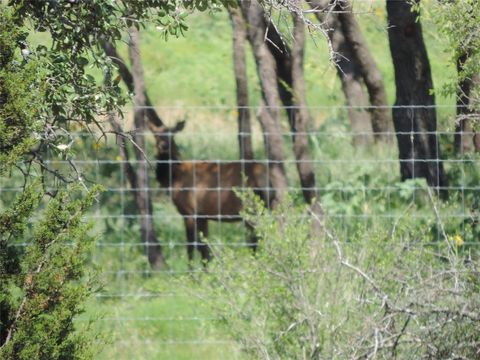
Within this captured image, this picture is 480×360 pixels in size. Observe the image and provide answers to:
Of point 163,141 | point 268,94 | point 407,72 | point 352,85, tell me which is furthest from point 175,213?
point 407,72

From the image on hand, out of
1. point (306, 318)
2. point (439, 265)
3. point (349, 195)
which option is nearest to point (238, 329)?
point (306, 318)

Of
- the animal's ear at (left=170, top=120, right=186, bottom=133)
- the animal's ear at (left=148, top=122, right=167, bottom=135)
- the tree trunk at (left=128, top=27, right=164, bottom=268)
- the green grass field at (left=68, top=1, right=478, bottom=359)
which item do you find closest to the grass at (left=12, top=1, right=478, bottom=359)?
the green grass field at (left=68, top=1, right=478, bottom=359)

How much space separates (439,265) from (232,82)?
12.4 m

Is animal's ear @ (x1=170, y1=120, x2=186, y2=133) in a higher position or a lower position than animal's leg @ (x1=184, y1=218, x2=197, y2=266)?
higher

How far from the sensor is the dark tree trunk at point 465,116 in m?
6.23

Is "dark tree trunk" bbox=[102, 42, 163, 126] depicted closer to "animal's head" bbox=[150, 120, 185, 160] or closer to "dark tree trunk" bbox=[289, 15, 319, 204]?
"animal's head" bbox=[150, 120, 185, 160]

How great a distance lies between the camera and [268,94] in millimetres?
9719

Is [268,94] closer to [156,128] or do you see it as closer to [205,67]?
[156,128]

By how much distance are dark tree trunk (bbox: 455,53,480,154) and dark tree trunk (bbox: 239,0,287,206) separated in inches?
67.3

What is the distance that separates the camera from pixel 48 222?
16.4 ft

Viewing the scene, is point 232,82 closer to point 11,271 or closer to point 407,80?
point 407,80

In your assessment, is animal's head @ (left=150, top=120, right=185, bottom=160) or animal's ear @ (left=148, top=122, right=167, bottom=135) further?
animal's ear @ (left=148, top=122, right=167, bottom=135)

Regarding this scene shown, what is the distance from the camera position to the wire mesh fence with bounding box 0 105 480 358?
7.93 m

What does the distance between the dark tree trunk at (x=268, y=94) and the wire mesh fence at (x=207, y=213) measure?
23 cm
